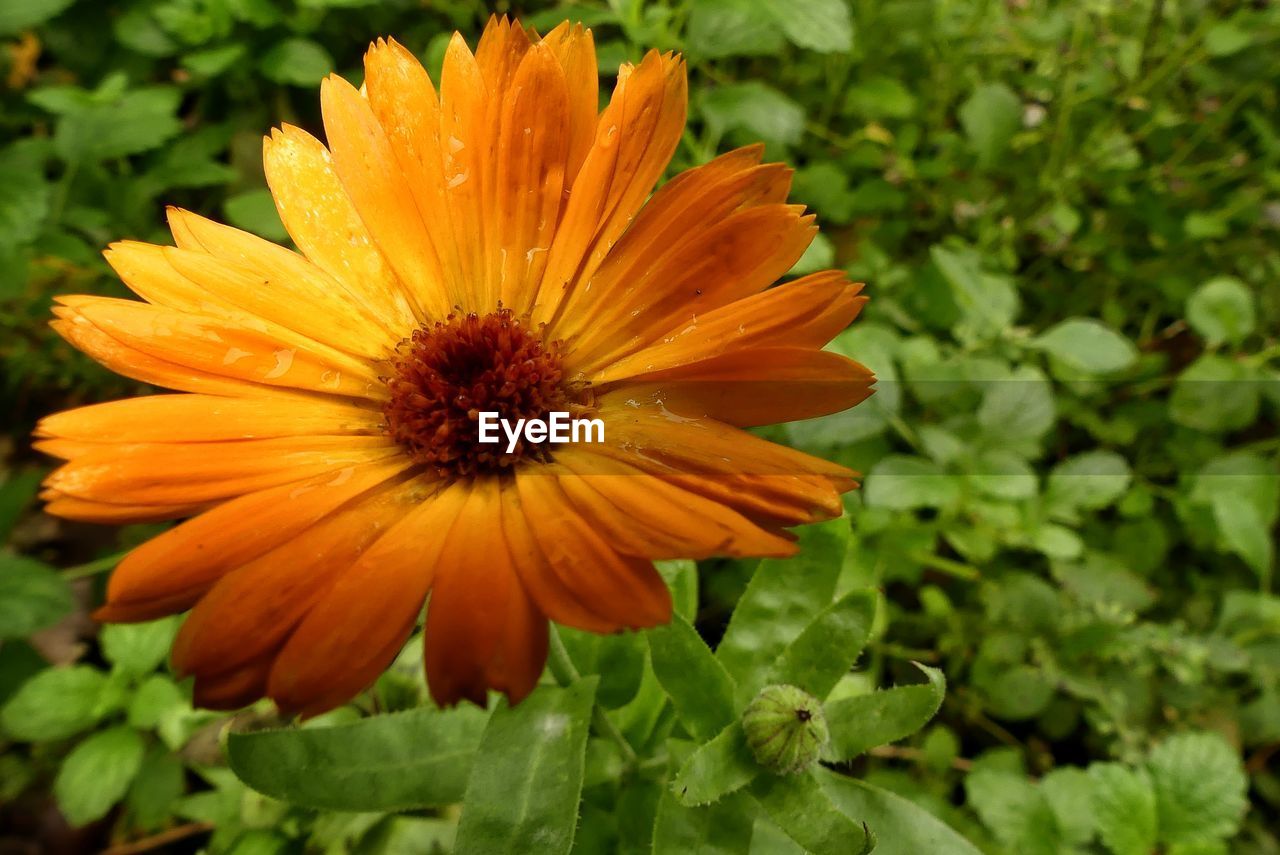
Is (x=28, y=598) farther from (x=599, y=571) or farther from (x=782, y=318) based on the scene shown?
(x=782, y=318)

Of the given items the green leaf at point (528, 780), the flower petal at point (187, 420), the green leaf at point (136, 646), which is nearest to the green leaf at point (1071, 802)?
the green leaf at point (528, 780)

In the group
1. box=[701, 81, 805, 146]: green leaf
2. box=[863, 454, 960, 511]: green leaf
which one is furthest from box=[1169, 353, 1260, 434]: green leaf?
box=[701, 81, 805, 146]: green leaf

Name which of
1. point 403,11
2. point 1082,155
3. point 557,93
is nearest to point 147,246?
point 557,93

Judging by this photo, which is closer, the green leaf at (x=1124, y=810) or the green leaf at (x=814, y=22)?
the green leaf at (x=814, y=22)

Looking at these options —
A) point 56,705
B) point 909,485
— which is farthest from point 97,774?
point 909,485

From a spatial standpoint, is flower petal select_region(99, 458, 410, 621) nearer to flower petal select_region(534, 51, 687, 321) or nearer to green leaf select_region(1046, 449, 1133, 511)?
flower petal select_region(534, 51, 687, 321)

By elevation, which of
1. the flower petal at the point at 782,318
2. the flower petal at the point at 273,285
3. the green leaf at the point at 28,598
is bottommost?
the green leaf at the point at 28,598

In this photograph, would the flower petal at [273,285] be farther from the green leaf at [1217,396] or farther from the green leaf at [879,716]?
the green leaf at [1217,396]

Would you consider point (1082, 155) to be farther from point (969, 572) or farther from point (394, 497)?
point (394, 497)
